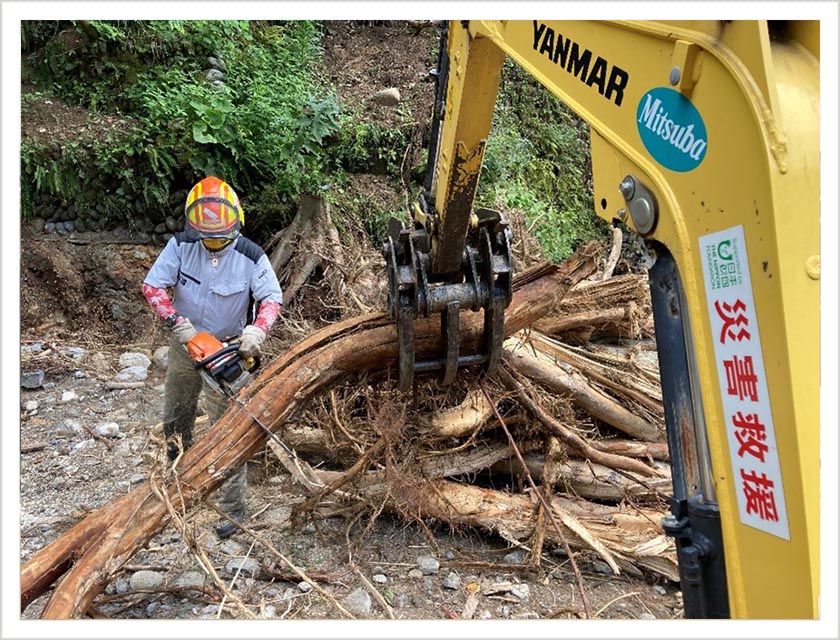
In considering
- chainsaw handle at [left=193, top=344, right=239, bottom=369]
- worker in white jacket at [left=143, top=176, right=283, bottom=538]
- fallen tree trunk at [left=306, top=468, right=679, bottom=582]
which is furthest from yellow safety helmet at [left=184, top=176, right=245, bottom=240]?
fallen tree trunk at [left=306, top=468, right=679, bottom=582]

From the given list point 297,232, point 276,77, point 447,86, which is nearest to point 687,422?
point 447,86

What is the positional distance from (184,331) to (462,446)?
1560 millimetres

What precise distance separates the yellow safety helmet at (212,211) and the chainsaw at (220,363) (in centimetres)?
55

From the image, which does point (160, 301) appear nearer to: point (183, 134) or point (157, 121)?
point (183, 134)

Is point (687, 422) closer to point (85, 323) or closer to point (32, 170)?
point (85, 323)

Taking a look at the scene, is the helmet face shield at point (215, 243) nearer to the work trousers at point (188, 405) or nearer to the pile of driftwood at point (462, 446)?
the work trousers at point (188, 405)

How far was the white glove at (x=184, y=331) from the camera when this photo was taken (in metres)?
Answer: 3.16

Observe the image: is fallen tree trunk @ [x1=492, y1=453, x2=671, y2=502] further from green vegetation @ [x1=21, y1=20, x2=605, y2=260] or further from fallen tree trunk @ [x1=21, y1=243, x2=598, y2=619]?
green vegetation @ [x1=21, y1=20, x2=605, y2=260]

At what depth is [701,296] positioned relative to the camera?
3.70ft

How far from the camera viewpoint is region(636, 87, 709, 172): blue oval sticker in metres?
1.14

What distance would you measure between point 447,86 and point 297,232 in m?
3.81

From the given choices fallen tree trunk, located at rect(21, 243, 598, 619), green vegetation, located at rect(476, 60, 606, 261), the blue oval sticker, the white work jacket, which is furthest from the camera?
green vegetation, located at rect(476, 60, 606, 261)

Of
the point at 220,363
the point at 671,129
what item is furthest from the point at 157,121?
the point at 671,129

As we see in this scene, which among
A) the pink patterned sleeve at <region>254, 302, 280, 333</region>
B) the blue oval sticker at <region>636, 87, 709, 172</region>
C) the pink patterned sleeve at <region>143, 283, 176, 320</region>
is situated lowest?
the pink patterned sleeve at <region>254, 302, 280, 333</region>
